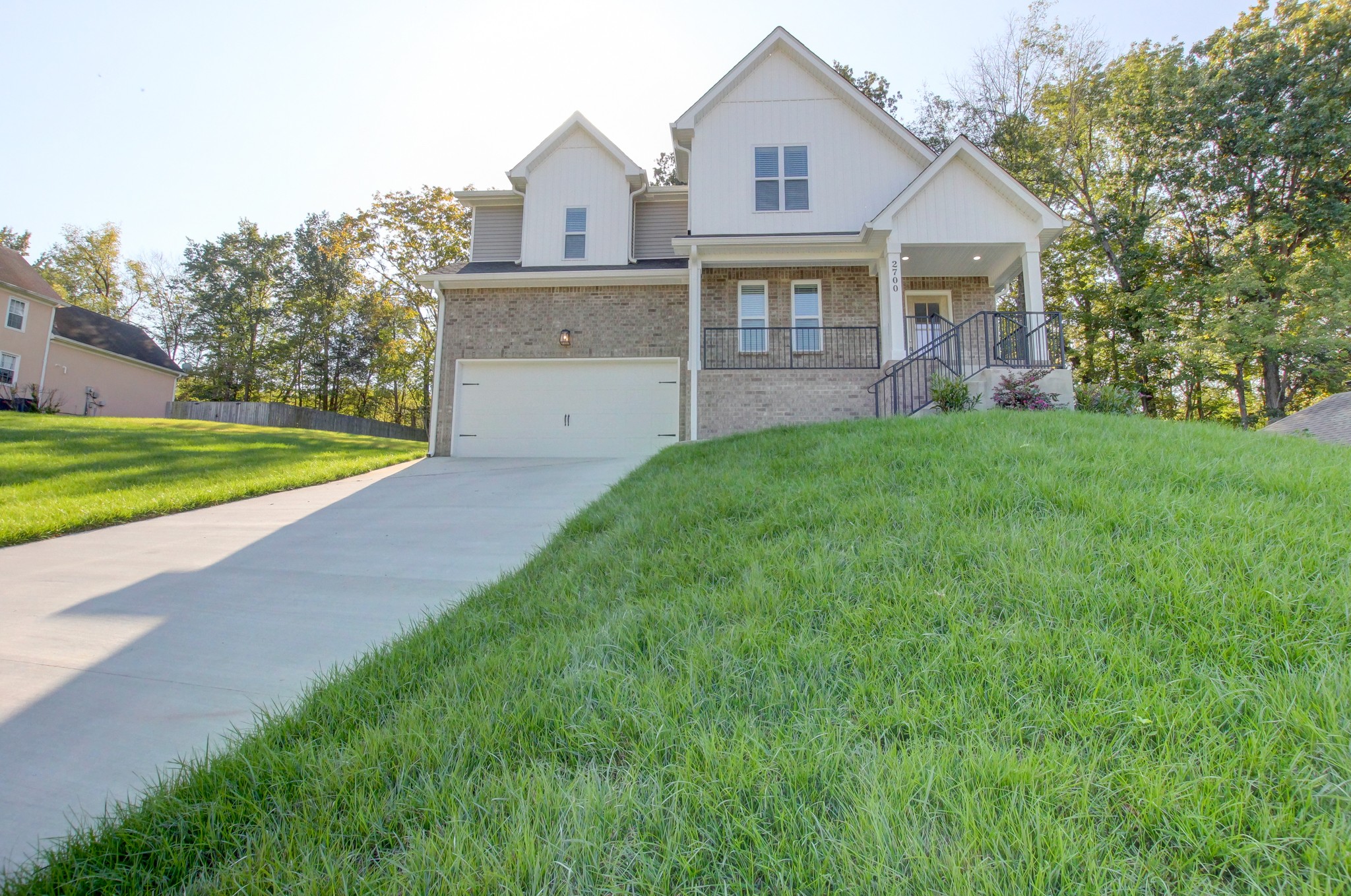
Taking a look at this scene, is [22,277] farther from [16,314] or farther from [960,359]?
[960,359]

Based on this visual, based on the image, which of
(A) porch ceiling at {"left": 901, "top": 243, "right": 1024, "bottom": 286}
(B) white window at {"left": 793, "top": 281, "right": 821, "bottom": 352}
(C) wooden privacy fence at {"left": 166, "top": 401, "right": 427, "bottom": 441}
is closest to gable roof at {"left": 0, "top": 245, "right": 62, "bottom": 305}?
(C) wooden privacy fence at {"left": 166, "top": 401, "right": 427, "bottom": 441}

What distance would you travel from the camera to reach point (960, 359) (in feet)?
29.6

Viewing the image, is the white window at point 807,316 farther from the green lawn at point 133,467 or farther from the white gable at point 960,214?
the green lawn at point 133,467

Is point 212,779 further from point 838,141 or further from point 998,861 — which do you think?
point 838,141

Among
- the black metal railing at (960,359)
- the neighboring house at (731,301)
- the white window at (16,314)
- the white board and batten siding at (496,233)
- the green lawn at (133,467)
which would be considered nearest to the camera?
the green lawn at (133,467)

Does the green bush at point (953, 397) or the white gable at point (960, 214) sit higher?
the white gable at point (960, 214)

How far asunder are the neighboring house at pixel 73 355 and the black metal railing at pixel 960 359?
85.5ft

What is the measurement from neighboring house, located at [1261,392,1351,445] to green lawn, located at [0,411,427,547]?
13271 mm

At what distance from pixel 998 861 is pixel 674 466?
534 centimetres

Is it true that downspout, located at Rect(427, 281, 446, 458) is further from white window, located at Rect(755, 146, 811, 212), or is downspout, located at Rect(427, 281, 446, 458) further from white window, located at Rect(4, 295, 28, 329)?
white window, located at Rect(4, 295, 28, 329)

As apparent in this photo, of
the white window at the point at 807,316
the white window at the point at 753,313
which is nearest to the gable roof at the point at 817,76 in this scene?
the white window at the point at 807,316

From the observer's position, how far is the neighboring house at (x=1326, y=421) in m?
7.93

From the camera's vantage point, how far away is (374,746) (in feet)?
5.54

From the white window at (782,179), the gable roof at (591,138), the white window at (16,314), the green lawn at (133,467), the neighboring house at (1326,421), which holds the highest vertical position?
the gable roof at (591,138)
